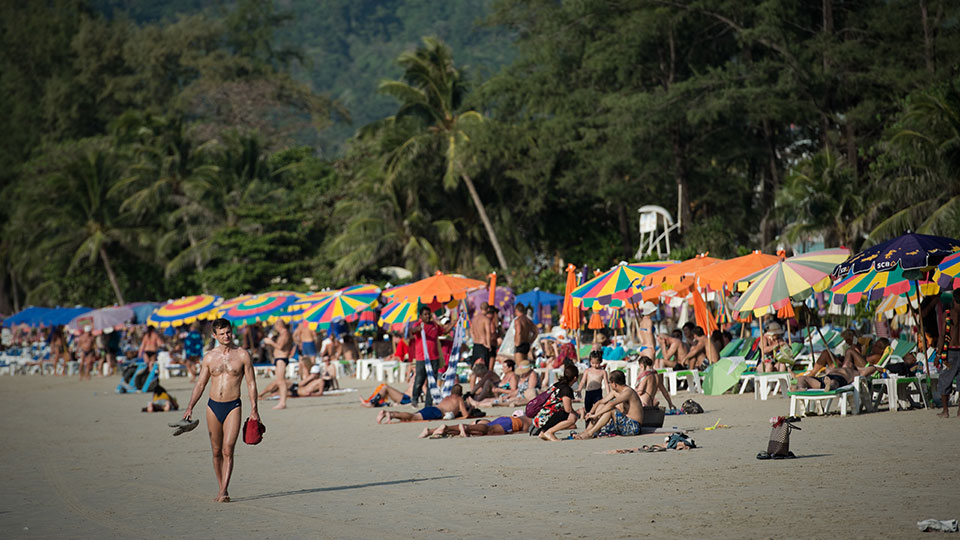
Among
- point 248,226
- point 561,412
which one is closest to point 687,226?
point 248,226

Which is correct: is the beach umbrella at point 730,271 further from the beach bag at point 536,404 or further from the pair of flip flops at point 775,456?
the pair of flip flops at point 775,456

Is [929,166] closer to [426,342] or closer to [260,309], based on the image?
[426,342]

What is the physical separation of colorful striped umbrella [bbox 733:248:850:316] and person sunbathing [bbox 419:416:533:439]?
3815mm

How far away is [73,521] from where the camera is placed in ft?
25.6

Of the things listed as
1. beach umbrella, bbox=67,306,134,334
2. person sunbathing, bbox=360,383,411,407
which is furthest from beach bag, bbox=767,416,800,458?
beach umbrella, bbox=67,306,134,334

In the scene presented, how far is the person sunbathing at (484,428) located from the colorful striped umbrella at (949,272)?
5377 millimetres

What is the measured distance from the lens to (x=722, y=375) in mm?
17938

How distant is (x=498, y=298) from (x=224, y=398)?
18.8 meters

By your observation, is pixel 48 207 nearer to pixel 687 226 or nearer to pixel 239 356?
pixel 687 226

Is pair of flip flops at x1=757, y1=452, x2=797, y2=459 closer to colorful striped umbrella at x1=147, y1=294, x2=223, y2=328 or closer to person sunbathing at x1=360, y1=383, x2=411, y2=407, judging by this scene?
person sunbathing at x1=360, y1=383, x2=411, y2=407

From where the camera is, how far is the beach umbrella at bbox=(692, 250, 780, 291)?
693 inches

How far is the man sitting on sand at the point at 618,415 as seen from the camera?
12.2m

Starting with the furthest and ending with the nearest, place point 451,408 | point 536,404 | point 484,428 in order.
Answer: point 451,408, point 484,428, point 536,404

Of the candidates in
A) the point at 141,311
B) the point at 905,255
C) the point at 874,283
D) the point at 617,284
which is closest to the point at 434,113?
the point at 141,311
